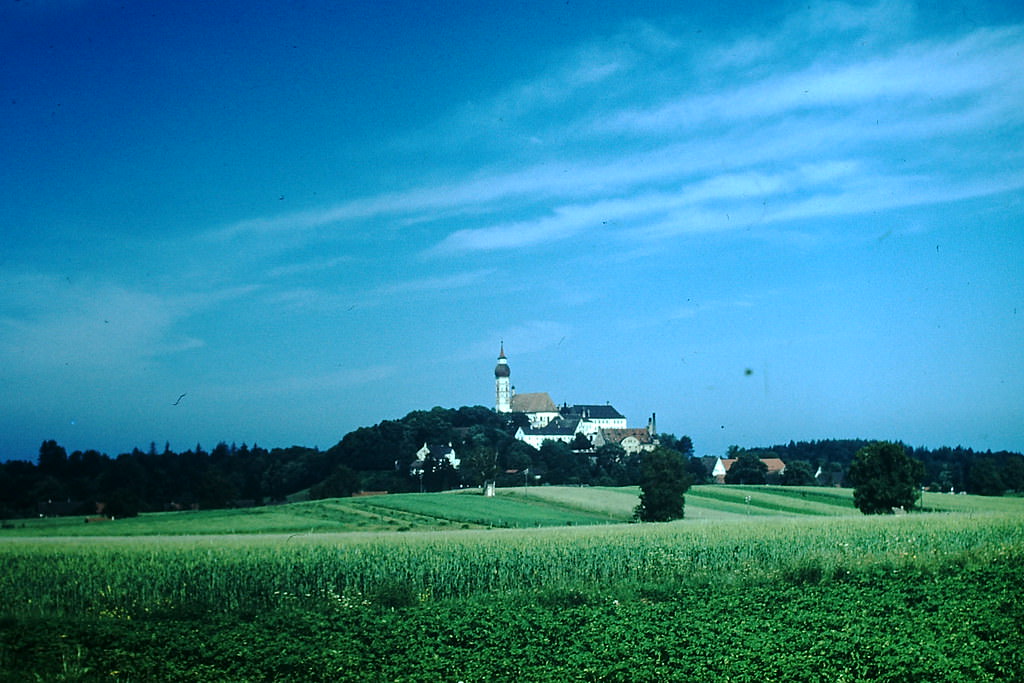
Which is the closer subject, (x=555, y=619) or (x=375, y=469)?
(x=555, y=619)

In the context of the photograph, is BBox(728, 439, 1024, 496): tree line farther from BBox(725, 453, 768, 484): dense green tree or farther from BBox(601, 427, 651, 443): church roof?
BBox(601, 427, 651, 443): church roof

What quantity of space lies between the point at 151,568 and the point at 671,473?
135 feet

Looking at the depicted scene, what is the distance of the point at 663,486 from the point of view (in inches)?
2237

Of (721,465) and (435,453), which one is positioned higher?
(435,453)

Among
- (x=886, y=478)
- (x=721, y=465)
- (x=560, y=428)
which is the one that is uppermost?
(x=560, y=428)

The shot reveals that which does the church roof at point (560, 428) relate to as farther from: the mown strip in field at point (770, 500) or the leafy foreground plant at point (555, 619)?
the leafy foreground plant at point (555, 619)

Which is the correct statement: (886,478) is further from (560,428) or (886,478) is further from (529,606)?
(560,428)

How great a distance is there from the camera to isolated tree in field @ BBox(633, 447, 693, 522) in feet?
186

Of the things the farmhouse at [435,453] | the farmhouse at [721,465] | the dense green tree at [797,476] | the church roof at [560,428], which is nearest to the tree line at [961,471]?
the dense green tree at [797,476]

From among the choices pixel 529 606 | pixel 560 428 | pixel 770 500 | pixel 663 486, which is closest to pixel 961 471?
pixel 770 500

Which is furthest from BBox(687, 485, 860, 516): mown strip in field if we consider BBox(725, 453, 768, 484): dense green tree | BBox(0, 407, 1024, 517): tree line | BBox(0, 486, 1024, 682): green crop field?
BBox(0, 486, 1024, 682): green crop field

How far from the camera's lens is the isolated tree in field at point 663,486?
5659cm

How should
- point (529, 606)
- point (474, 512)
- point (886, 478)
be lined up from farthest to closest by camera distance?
1. point (474, 512)
2. point (886, 478)
3. point (529, 606)

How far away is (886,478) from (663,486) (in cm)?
1470
